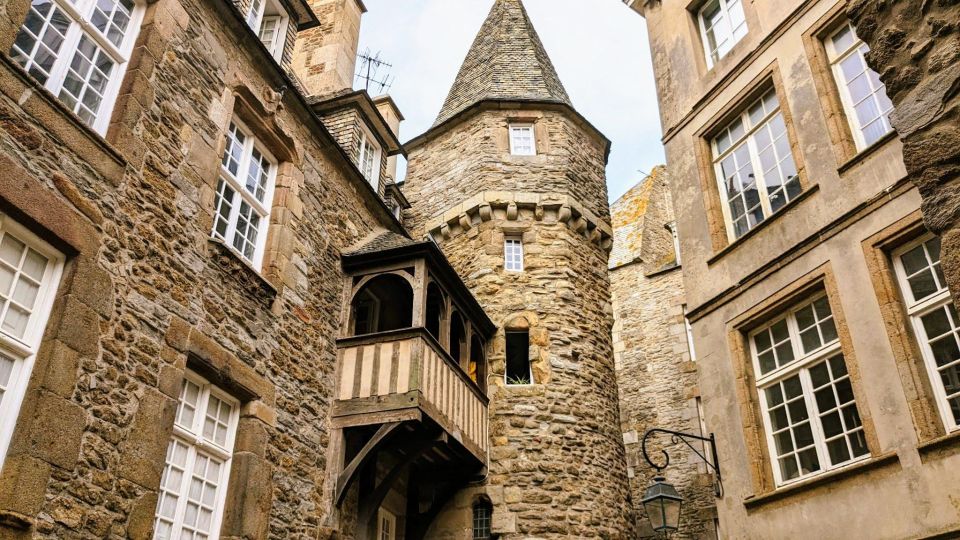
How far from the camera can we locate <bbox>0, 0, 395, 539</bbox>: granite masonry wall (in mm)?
5016

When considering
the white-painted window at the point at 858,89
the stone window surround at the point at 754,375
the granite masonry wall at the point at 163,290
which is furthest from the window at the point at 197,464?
the white-painted window at the point at 858,89

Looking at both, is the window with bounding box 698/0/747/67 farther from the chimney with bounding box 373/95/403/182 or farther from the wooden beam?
the chimney with bounding box 373/95/403/182

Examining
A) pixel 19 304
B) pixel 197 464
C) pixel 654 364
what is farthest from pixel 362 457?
pixel 654 364

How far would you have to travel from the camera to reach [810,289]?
692 cm

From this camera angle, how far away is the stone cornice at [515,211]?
1253cm

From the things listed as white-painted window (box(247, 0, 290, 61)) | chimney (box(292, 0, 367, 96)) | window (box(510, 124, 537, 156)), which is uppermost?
chimney (box(292, 0, 367, 96))

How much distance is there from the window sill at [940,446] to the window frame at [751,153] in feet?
8.70

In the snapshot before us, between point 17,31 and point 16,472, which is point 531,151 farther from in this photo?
point 16,472

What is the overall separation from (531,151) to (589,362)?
162 inches

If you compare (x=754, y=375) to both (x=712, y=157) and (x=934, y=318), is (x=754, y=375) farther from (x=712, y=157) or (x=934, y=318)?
(x=712, y=157)

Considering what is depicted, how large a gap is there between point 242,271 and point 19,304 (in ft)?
8.01

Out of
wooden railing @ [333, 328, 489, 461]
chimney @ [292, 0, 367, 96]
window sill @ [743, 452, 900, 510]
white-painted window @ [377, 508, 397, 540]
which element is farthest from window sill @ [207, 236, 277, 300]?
chimney @ [292, 0, 367, 96]

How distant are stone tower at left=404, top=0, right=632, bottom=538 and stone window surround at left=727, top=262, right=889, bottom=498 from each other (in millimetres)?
3866

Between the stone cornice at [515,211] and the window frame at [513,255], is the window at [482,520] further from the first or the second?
the stone cornice at [515,211]
